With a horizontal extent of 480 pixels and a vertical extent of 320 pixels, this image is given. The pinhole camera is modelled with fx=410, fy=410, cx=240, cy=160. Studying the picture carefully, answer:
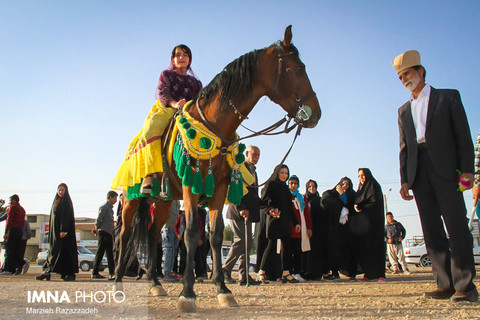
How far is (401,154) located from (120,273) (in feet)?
13.2

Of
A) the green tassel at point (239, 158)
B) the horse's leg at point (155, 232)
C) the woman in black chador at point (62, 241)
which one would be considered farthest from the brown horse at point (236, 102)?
the woman in black chador at point (62, 241)

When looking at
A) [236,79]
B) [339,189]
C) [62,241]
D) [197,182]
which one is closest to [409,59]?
[236,79]

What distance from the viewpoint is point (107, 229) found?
10336 millimetres

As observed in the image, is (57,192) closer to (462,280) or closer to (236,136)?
(236,136)

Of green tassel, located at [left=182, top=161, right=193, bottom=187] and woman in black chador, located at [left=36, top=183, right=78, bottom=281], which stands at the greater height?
green tassel, located at [left=182, top=161, right=193, bottom=187]

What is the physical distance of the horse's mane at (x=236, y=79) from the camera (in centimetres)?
459

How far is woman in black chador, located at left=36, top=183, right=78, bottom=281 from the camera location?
9229 mm

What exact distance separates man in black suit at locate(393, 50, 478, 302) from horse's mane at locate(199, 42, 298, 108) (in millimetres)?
1593

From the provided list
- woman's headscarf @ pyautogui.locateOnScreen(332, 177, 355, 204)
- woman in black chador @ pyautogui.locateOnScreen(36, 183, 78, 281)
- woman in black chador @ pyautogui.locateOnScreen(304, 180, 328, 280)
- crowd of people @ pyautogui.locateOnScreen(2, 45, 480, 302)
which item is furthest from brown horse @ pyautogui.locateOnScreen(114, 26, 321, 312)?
woman in black chador @ pyautogui.locateOnScreen(36, 183, 78, 281)

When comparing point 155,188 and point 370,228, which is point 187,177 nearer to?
point 155,188

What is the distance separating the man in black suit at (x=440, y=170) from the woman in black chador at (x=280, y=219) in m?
3.18

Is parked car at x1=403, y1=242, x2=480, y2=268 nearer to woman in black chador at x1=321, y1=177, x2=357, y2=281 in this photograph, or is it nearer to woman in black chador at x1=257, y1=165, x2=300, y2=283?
woman in black chador at x1=321, y1=177, x2=357, y2=281

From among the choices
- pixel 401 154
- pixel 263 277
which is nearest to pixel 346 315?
pixel 401 154

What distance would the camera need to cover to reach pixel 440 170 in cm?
445
